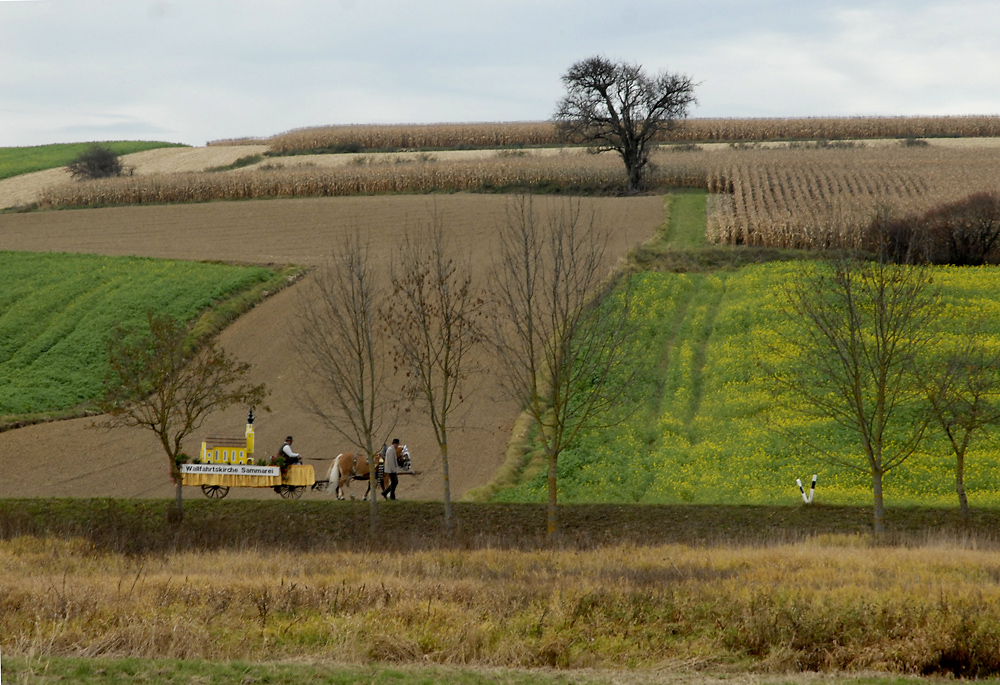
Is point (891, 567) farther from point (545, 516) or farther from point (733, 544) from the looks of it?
point (545, 516)

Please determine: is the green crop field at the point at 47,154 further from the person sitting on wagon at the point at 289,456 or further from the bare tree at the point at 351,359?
the person sitting on wagon at the point at 289,456

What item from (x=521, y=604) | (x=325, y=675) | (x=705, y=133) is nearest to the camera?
(x=325, y=675)

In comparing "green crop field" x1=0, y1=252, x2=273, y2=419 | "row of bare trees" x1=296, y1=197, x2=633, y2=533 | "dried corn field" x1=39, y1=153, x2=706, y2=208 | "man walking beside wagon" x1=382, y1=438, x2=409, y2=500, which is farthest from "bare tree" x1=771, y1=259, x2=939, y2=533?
"dried corn field" x1=39, y1=153, x2=706, y2=208

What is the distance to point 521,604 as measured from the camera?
13477mm

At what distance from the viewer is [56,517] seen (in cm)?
2164

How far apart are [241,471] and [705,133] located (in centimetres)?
7662

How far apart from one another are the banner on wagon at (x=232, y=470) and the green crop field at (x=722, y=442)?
234 inches

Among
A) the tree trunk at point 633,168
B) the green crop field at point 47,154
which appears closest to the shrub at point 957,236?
the tree trunk at point 633,168

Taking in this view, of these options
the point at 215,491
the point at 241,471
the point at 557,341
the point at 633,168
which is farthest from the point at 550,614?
the point at 633,168

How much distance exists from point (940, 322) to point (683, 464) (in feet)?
42.5

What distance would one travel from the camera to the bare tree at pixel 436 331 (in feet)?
72.3

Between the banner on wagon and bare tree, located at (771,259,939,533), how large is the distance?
13.2 m

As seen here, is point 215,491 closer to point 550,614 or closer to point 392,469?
point 392,469

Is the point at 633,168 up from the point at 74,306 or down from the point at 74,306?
up
